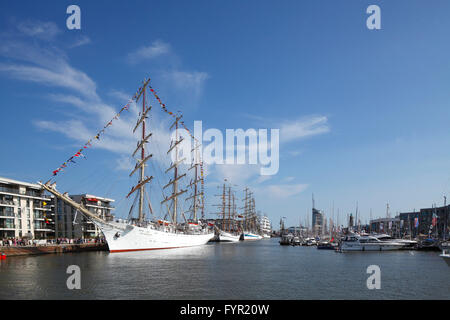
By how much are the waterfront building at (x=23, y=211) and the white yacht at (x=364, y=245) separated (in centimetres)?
7257

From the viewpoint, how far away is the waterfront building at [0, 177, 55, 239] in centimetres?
8981

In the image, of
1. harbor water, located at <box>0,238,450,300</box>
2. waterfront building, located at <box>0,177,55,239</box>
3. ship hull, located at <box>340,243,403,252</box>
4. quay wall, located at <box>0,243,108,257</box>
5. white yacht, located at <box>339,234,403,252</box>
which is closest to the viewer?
harbor water, located at <box>0,238,450,300</box>

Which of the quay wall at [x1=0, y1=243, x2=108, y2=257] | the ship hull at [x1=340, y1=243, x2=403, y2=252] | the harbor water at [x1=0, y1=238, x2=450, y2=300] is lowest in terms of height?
the ship hull at [x1=340, y1=243, x2=403, y2=252]

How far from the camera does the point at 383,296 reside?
30547mm

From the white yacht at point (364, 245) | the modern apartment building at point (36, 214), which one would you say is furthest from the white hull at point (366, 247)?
the modern apartment building at point (36, 214)

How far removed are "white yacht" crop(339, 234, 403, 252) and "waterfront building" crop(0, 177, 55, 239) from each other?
72.6 meters

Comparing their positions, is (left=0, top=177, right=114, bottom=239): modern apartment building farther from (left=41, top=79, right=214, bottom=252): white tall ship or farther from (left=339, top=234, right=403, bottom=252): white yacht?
(left=339, top=234, right=403, bottom=252): white yacht

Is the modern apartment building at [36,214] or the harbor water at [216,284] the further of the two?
the modern apartment building at [36,214]

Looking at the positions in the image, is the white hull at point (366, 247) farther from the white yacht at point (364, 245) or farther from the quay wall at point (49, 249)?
the quay wall at point (49, 249)

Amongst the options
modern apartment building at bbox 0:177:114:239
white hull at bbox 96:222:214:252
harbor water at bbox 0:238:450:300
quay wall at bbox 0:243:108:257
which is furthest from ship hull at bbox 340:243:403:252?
quay wall at bbox 0:243:108:257

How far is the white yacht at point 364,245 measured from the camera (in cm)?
9112
